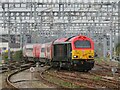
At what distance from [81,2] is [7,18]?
42.6ft

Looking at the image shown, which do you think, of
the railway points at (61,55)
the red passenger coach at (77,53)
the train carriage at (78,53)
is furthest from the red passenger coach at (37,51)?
the train carriage at (78,53)

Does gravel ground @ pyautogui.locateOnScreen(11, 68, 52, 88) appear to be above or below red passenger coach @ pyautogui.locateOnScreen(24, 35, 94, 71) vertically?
below

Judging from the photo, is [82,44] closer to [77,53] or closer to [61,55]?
[77,53]

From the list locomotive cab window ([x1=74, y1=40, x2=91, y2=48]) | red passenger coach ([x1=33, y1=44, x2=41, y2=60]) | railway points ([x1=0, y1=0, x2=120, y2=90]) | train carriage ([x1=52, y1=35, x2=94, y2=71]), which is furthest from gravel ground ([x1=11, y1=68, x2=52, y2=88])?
red passenger coach ([x1=33, y1=44, x2=41, y2=60])

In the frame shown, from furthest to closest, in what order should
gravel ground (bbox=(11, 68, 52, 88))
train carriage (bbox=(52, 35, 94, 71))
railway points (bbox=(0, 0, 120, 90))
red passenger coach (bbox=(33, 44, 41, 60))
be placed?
red passenger coach (bbox=(33, 44, 41, 60)) → train carriage (bbox=(52, 35, 94, 71)) → railway points (bbox=(0, 0, 120, 90)) → gravel ground (bbox=(11, 68, 52, 88))

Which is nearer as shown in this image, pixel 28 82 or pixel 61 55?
pixel 28 82

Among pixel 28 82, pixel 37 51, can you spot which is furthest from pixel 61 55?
pixel 37 51

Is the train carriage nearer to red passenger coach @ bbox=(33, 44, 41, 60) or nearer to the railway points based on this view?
the railway points

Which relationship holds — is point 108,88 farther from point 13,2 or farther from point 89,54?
point 13,2

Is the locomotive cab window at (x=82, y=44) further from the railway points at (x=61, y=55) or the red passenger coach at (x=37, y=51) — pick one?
the red passenger coach at (x=37, y=51)

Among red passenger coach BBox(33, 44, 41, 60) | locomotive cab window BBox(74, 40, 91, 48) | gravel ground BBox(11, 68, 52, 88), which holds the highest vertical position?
locomotive cab window BBox(74, 40, 91, 48)

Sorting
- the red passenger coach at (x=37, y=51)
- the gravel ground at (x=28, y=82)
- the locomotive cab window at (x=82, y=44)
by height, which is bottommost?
the gravel ground at (x=28, y=82)

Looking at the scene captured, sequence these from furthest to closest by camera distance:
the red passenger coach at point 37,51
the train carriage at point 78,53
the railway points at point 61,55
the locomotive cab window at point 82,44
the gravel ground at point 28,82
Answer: the red passenger coach at point 37,51 → the locomotive cab window at point 82,44 → the train carriage at point 78,53 → the railway points at point 61,55 → the gravel ground at point 28,82

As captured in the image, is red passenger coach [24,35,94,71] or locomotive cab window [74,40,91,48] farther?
locomotive cab window [74,40,91,48]
